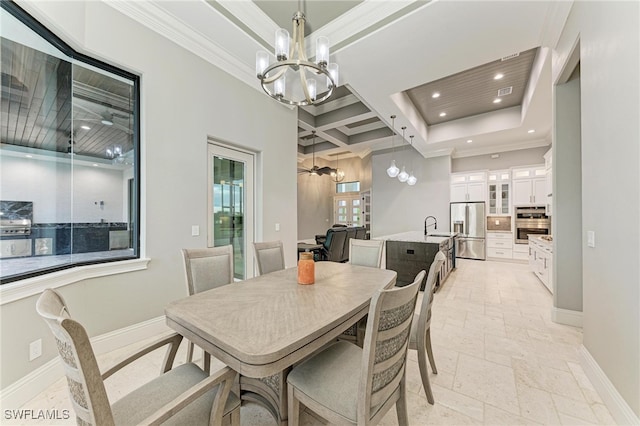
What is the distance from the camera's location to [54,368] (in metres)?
1.97

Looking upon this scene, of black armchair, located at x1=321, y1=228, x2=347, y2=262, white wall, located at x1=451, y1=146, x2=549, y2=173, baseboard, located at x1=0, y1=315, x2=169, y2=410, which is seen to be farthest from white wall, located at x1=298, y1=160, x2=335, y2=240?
baseboard, located at x1=0, y1=315, x2=169, y2=410

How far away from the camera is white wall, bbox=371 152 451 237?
7328 mm

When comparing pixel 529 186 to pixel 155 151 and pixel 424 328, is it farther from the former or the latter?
pixel 155 151

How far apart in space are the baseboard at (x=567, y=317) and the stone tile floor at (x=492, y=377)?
8 centimetres

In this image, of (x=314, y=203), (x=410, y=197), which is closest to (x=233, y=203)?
(x=410, y=197)

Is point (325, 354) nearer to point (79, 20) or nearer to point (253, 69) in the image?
point (79, 20)

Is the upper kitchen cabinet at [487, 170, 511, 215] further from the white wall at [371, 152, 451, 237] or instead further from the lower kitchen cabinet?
the lower kitchen cabinet

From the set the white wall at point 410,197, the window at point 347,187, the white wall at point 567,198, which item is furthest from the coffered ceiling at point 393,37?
the window at point 347,187

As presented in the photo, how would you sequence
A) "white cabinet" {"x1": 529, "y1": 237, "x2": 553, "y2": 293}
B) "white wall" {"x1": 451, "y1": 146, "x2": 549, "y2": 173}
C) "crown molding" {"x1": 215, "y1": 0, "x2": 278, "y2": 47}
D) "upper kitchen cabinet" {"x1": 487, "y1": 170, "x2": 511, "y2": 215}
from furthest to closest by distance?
"upper kitchen cabinet" {"x1": 487, "y1": 170, "x2": 511, "y2": 215} → "white wall" {"x1": 451, "y1": 146, "x2": 549, "y2": 173} → "white cabinet" {"x1": 529, "y1": 237, "x2": 553, "y2": 293} → "crown molding" {"x1": 215, "y1": 0, "x2": 278, "y2": 47}

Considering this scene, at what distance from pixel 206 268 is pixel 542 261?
5357 millimetres

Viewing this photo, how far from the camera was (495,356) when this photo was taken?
230cm

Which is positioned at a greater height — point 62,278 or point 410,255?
point 62,278

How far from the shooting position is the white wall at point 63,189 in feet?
6.40

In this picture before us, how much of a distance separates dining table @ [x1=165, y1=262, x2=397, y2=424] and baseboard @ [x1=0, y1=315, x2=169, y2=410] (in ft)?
4.36
